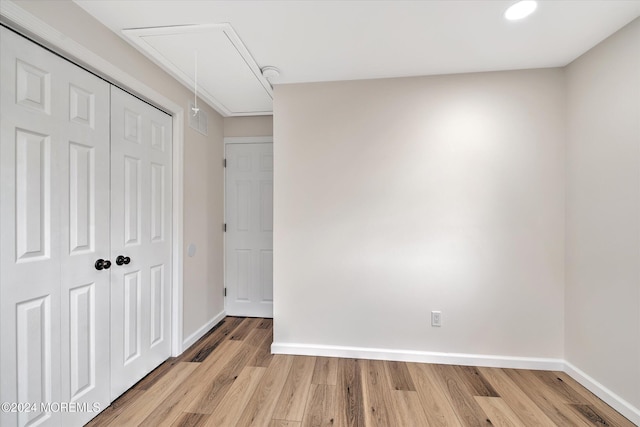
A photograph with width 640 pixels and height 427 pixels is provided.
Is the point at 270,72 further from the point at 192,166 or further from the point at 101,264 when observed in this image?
the point at 101,264

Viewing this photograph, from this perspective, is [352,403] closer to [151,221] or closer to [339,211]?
[339,211]

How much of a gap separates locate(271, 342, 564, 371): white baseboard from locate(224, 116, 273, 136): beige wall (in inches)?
92.2

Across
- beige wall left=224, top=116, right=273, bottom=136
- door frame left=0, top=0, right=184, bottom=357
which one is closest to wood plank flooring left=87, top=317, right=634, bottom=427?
door frame left=0, top=0, right=184, bottom=357

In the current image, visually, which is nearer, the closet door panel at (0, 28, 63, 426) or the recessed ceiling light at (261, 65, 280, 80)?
the closet door panel at (0, 28, 63, 426)

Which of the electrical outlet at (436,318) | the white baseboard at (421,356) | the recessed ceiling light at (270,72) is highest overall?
the recessed ceiling light at (270,72)

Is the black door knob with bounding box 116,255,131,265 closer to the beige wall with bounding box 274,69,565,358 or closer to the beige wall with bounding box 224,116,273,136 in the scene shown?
the beige wall with bounding box 274,69,565,358

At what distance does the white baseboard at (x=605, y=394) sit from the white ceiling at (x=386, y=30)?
235 centimetres

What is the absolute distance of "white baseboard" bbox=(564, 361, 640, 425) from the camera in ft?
5.34

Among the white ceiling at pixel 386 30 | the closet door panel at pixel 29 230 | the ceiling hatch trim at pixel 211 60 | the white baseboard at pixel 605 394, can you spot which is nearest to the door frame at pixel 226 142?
the ceiling hatch trim at pixel 211 60

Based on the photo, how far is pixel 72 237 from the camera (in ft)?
5.01

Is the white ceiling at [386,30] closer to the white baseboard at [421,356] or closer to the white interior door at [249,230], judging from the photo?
the white interior door at [249,230]

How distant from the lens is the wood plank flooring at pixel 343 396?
5.45ft

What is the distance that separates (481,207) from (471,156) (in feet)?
1.43

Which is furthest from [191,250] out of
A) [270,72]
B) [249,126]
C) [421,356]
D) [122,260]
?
[421,356]
